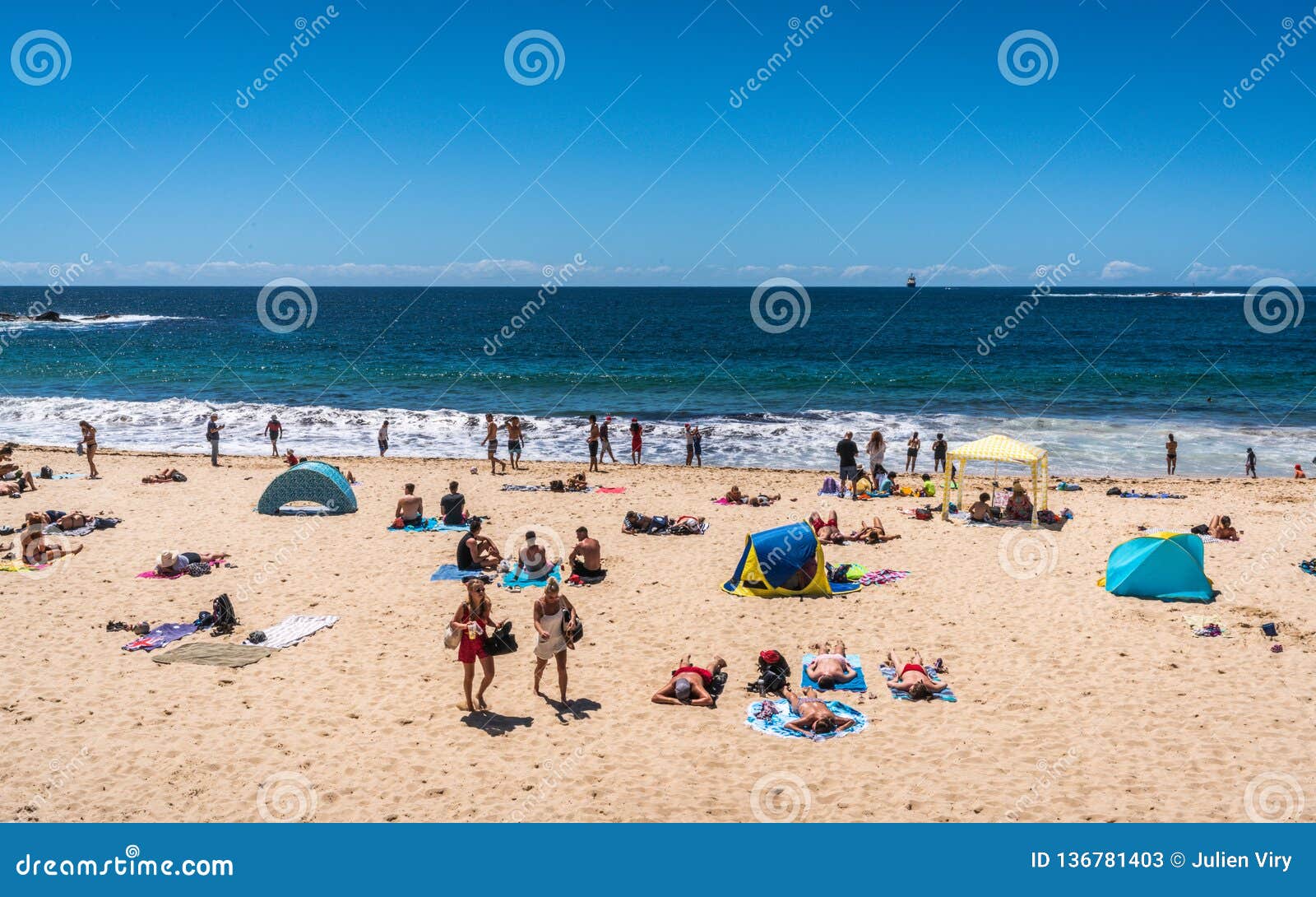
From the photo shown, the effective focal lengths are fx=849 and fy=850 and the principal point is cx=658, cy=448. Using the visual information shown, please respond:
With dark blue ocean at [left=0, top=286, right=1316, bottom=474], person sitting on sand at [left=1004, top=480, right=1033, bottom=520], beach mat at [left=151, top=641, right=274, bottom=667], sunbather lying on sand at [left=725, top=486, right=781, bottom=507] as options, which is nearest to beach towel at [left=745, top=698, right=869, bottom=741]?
beach mat at [left=151, top=641, right=274, bottom=667]

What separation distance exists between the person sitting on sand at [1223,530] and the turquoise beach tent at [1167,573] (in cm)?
338

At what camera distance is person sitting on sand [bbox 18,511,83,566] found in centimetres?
1265

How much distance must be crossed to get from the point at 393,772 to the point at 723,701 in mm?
3404

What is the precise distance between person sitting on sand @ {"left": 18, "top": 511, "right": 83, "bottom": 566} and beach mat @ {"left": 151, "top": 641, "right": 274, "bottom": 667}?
4.63 metres

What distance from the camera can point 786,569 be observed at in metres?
12.2

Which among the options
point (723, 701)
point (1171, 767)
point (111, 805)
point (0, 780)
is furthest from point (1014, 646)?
point (0, 780)

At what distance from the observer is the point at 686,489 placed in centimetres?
1945

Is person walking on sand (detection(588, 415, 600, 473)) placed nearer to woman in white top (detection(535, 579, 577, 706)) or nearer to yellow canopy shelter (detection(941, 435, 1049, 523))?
yellow canopy shelter (detection(941, 435, 1049, 523))

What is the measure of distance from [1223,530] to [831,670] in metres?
9.70

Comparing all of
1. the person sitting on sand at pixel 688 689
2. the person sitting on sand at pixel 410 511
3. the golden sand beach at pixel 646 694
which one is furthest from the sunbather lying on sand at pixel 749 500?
the person sitting on sand at pixel 688 689

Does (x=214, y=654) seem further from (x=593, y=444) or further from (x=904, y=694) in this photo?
(x=593, y=444)

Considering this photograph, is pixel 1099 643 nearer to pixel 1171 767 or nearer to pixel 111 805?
pixel 1171 767

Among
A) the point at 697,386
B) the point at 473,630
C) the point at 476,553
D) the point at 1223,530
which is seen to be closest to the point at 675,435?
the point at 697,386

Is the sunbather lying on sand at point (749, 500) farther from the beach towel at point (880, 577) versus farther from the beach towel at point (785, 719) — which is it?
the beach towel at point (785, 719)
